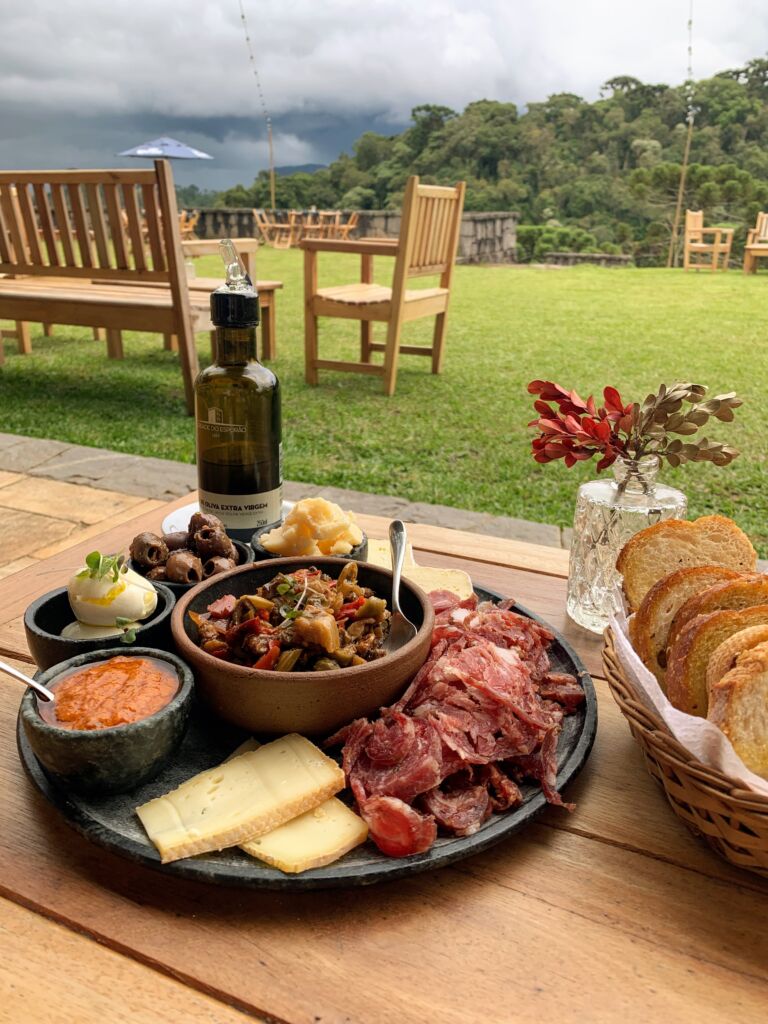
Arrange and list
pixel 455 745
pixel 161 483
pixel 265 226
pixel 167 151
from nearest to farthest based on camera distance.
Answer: pixel 455 745
pixel 161 483
pixel 167 151
pixel 265 226

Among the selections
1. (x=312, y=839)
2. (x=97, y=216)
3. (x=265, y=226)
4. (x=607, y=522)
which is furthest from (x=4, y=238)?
(x=265, y=226)

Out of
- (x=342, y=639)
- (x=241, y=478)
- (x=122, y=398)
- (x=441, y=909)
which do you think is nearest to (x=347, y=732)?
(x=342, y=639)

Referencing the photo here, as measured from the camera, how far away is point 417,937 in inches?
28.6

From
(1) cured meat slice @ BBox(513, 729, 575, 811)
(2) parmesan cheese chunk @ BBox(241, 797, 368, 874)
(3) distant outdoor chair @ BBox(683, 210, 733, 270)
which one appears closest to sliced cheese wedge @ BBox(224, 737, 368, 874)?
(2) parmesan cheese chunk @ BBox(241, 797, 368, 874)

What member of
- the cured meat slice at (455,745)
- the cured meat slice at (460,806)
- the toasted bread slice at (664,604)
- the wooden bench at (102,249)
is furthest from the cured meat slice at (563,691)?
the wooden bench at (102,249)

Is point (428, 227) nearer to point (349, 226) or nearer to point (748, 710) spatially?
point (748, 710)

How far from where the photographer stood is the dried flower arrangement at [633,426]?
1.23m

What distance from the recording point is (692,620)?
0.90 metres

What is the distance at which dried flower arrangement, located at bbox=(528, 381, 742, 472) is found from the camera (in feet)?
4.03

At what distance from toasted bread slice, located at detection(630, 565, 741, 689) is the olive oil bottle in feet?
2.41

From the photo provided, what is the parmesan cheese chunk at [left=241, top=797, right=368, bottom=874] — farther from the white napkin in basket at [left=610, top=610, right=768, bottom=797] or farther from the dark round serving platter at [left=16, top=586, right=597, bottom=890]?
the white napkin in basket at [left=610, top=610, right=768, bottom=797]

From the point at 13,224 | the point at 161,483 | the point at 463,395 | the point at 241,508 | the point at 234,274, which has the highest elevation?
the point at 234,274

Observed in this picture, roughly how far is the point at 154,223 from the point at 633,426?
4.13m

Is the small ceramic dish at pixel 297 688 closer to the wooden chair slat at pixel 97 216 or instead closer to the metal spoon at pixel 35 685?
the metal spoon at pixel 35 685
